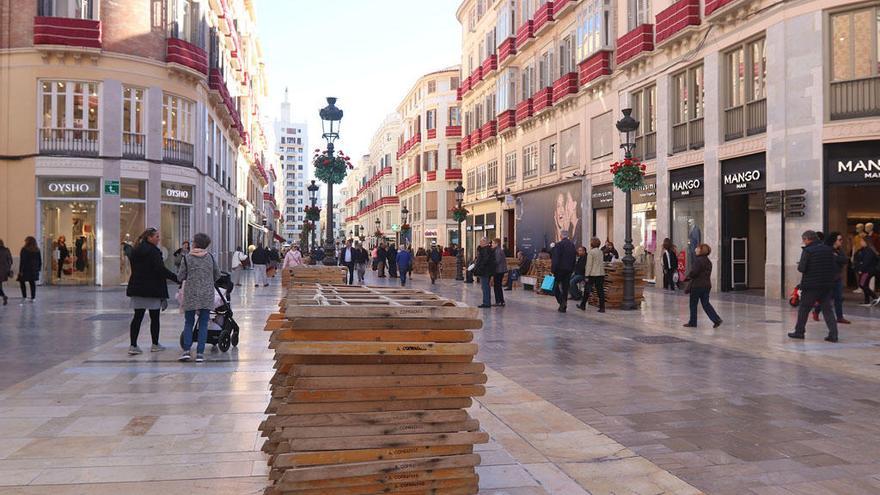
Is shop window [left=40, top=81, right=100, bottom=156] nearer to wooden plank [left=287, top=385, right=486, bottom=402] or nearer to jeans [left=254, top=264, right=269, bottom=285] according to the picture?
jeans [left=254, top=264, right=269, bottom=285]

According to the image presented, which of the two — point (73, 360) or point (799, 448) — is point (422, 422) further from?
point (73, 360)

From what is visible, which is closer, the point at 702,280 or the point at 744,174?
the point at 702,280

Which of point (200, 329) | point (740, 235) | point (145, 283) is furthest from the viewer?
point (740, 235)

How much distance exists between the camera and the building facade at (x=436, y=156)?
205 feet

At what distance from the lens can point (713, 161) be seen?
70.6 feet

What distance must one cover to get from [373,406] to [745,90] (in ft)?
64.1

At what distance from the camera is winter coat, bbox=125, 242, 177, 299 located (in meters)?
9.77

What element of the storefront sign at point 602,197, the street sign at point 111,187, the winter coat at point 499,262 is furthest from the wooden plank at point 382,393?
the street sign at point 111,187

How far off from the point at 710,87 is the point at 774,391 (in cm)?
1632

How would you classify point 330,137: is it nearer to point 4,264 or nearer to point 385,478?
point 4,264

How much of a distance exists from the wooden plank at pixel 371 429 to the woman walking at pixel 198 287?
5907mm

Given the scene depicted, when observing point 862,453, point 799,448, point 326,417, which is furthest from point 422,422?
Result: point 862,453

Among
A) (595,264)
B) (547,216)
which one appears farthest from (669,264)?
(547,216)

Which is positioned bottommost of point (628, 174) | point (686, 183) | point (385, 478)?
point (385, 478)
